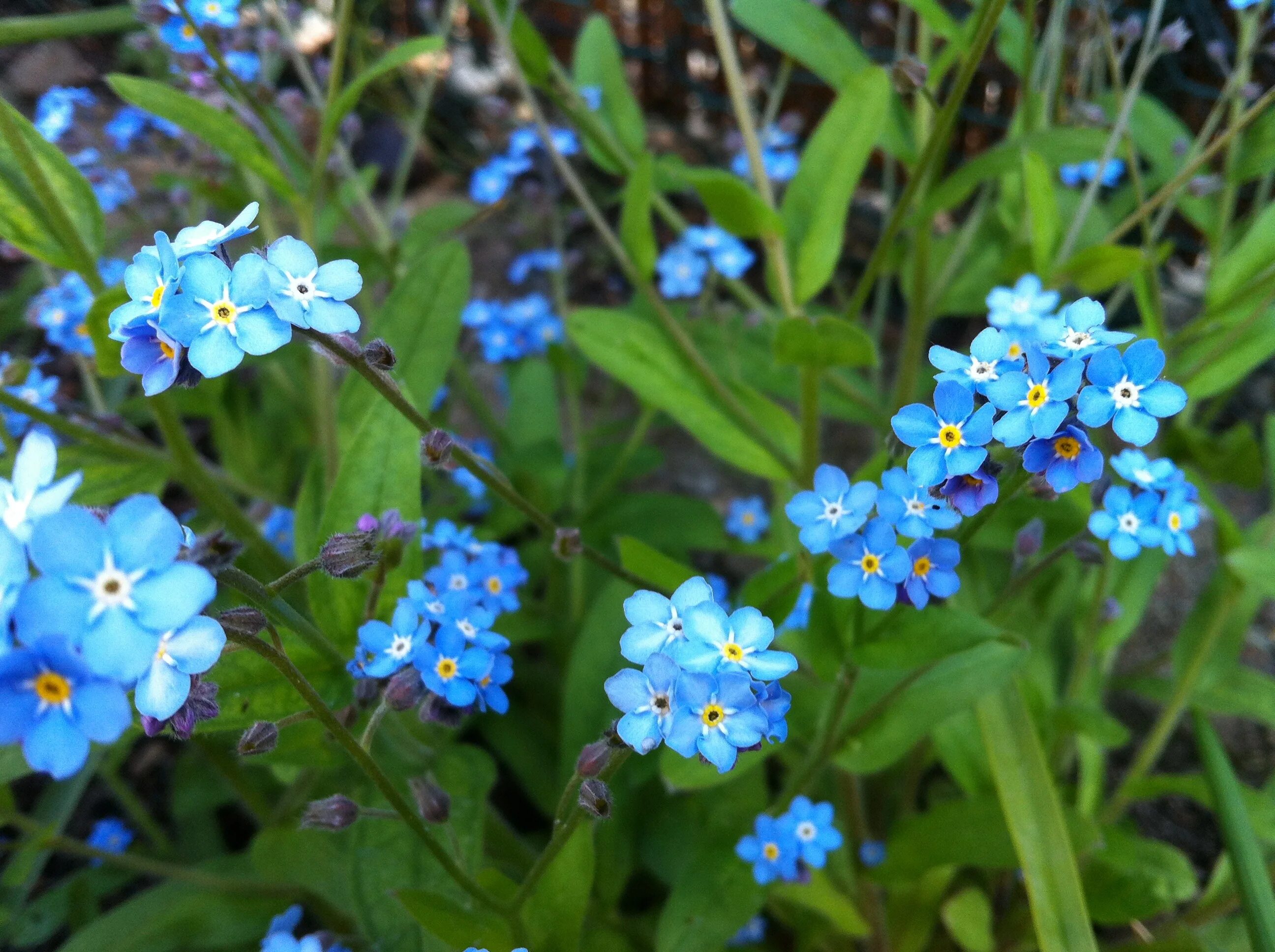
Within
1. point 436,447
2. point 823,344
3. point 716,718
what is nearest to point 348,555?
point 436,447

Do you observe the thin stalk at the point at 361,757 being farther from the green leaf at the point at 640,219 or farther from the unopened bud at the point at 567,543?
the green leaf at the point at 640,219

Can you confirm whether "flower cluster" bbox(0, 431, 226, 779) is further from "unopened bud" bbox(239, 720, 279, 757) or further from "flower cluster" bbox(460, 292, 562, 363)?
"flower cluster" bbox(460, 292, 562, 363)

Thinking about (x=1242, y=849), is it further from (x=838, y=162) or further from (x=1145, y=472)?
(x=838, y=162)

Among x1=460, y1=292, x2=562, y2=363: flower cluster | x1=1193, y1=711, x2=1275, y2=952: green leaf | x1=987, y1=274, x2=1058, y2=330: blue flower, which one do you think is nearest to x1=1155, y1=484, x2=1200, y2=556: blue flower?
x1=987, y1=274, x2=1058, y2=330: blue flower

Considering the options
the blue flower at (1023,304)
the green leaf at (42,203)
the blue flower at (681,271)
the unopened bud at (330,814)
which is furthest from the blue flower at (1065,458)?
the green leaf at (42,203)

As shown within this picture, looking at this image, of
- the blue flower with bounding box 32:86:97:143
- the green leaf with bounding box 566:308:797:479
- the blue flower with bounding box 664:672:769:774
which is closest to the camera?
the blue flower with bounding box 664:672:769:774

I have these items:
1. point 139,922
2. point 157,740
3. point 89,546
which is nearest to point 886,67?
point 89,546

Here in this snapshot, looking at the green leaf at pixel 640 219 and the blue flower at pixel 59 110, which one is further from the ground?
the green leaf at pixel 640 219
